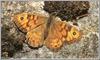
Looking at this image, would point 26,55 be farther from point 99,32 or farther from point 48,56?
point 99,32

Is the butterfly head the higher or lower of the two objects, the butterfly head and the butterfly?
the higher

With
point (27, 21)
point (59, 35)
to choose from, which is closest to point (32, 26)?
point (27, 21)

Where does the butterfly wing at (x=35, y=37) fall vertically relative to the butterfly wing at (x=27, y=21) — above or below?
below

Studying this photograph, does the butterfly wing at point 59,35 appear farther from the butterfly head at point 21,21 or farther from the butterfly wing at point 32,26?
the butterfly head at point 21,21

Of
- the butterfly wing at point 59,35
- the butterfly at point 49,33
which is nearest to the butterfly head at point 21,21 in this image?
the butterfly at point 49,33

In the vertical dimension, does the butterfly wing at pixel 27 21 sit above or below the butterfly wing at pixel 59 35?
above

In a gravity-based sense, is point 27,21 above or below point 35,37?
above

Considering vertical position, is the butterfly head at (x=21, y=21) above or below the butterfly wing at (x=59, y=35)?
above

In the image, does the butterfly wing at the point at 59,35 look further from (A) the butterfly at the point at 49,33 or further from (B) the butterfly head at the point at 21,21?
(B) the butterfly head at the point at 21,21

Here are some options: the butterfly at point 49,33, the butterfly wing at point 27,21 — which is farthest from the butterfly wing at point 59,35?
the butterfly wing at point 27,21

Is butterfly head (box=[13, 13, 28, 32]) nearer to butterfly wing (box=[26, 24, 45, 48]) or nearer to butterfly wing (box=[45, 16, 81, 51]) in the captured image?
butterfly wing (box=[26, 24, 45, 48])

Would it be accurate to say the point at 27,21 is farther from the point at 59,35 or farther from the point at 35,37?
the point at 59,35

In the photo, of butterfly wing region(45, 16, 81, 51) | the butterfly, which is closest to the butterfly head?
the butterfly
